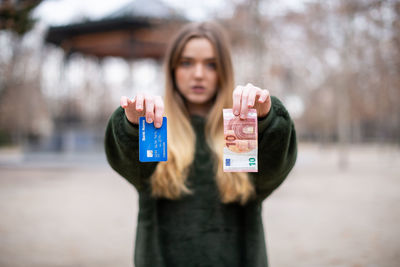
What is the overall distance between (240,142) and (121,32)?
15733 millimetres

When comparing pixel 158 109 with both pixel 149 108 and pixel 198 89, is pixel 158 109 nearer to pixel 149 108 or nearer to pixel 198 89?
pixel 149 108

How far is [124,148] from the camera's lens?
54.9 inches

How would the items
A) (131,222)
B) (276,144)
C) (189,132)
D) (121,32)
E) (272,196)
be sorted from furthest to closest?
1. (121,32)
2. (272,196)
3. (131,222)
4. (189,132)
5. (276,144)

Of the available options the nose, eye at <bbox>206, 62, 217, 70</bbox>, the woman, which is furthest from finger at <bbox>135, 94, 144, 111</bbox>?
eye at <bbox>206, 62, 217, 70</bbox>

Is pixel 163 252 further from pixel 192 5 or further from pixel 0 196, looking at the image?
pixel 192 5

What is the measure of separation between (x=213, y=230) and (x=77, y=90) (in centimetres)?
3148

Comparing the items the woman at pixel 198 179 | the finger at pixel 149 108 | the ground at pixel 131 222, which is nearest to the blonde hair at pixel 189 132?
the woman at pixel 198 179

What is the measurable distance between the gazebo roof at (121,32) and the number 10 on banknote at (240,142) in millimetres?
13090

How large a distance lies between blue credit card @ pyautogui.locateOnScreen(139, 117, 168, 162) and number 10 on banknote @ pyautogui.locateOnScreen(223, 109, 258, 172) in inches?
10.1

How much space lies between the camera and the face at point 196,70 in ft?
6.12

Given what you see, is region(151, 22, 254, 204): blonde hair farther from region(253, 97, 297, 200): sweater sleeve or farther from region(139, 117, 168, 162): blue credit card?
region(139, 117, 168, 162): blue credit card

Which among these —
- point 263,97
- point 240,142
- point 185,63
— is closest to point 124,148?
point 240,142

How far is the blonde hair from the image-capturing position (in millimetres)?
1705

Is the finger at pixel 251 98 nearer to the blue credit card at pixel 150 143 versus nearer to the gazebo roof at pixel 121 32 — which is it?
the blue credit card at pixel 150 143
